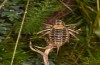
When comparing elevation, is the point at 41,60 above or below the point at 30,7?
below

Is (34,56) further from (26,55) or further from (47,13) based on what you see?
(47,13)

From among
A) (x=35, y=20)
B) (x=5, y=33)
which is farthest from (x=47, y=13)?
(x=5, y=33)

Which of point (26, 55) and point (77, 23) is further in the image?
point (77, 23)
